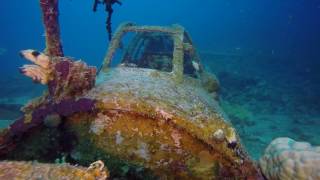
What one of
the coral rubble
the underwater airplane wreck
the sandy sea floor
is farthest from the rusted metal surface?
the sandy sea floor

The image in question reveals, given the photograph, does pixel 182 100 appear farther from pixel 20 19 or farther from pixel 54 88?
pixel 20 19

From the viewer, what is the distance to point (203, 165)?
3.52 meters

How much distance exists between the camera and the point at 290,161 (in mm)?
3520

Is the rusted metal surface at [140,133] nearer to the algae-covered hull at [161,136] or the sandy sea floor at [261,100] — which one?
the algae-covered hull at [161,136]

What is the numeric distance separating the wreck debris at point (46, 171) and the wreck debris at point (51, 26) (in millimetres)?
2197

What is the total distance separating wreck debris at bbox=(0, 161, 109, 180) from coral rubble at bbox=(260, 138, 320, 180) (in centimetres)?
230

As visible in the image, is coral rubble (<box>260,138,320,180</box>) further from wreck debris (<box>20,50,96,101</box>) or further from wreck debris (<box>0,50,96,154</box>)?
wreck debris (<box>20,50,96,101</box>)

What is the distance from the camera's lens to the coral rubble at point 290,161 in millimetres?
3311

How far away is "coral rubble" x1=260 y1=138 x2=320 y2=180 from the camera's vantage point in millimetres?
3311

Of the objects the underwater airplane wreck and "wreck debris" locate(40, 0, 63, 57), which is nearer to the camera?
the underwater airplane wreck

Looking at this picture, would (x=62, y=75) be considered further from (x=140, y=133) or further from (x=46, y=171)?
(x=46, y=171)

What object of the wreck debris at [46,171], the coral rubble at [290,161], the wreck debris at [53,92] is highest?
the wreck debris at [53,92]

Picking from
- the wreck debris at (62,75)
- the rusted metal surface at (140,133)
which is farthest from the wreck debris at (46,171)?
the wreck debris at (62,75)

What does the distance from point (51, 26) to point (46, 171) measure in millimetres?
2421
